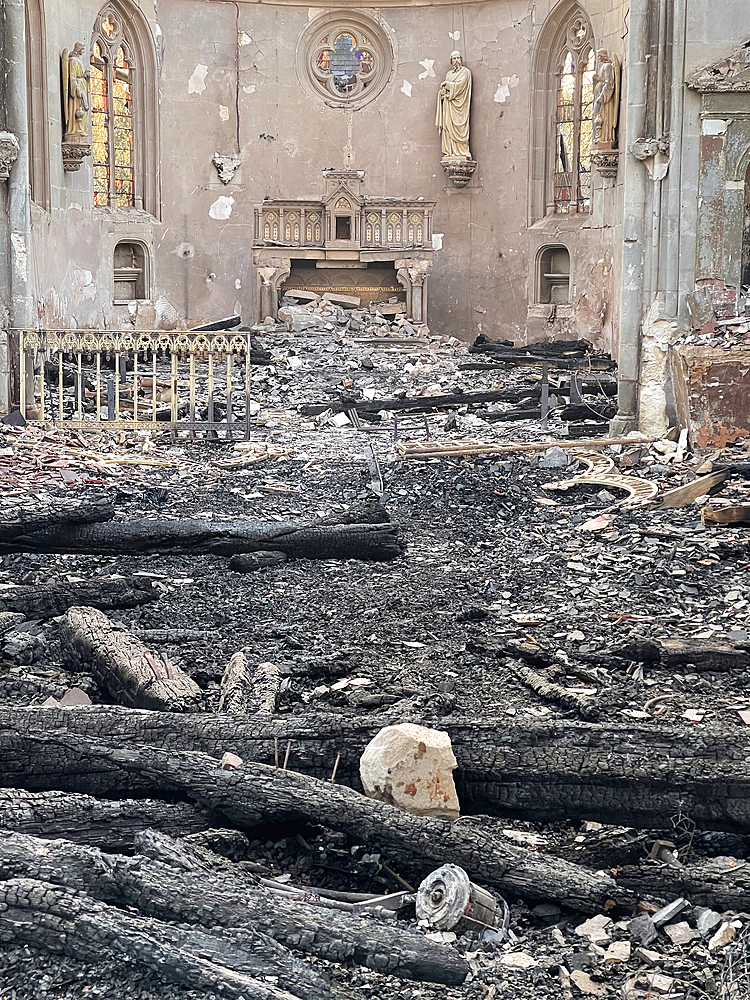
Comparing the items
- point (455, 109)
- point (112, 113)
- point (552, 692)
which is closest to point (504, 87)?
point (455, 109)

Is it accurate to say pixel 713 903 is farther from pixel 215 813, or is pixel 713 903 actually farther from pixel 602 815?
pixel 215 813

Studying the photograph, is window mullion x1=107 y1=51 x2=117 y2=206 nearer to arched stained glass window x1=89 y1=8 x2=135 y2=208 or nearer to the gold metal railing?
arched stained glass window x1=89 y1=8 x2=135 y2=208

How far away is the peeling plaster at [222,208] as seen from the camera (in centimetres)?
2277

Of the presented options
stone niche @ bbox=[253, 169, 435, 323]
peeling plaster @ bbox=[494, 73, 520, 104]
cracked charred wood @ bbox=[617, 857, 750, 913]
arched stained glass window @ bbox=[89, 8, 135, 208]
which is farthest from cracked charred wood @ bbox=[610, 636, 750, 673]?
peeling plaster @ bbox=[494, 73, 520, 104]

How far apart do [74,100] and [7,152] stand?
5.07 meters

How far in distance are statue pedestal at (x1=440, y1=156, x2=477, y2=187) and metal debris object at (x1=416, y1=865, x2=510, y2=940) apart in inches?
812

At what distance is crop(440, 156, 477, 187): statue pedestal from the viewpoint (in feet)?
74.4

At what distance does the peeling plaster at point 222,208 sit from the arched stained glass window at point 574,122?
256 inches

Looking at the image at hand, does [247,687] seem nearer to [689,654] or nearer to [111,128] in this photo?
[689,654]

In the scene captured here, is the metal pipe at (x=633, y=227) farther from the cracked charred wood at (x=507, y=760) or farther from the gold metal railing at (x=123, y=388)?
the cracked charred wood at (x=507, y=760)

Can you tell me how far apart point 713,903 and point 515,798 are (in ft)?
2.59

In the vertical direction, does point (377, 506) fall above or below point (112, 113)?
below

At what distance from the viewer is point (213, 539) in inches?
326

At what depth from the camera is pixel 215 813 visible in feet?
13.2
